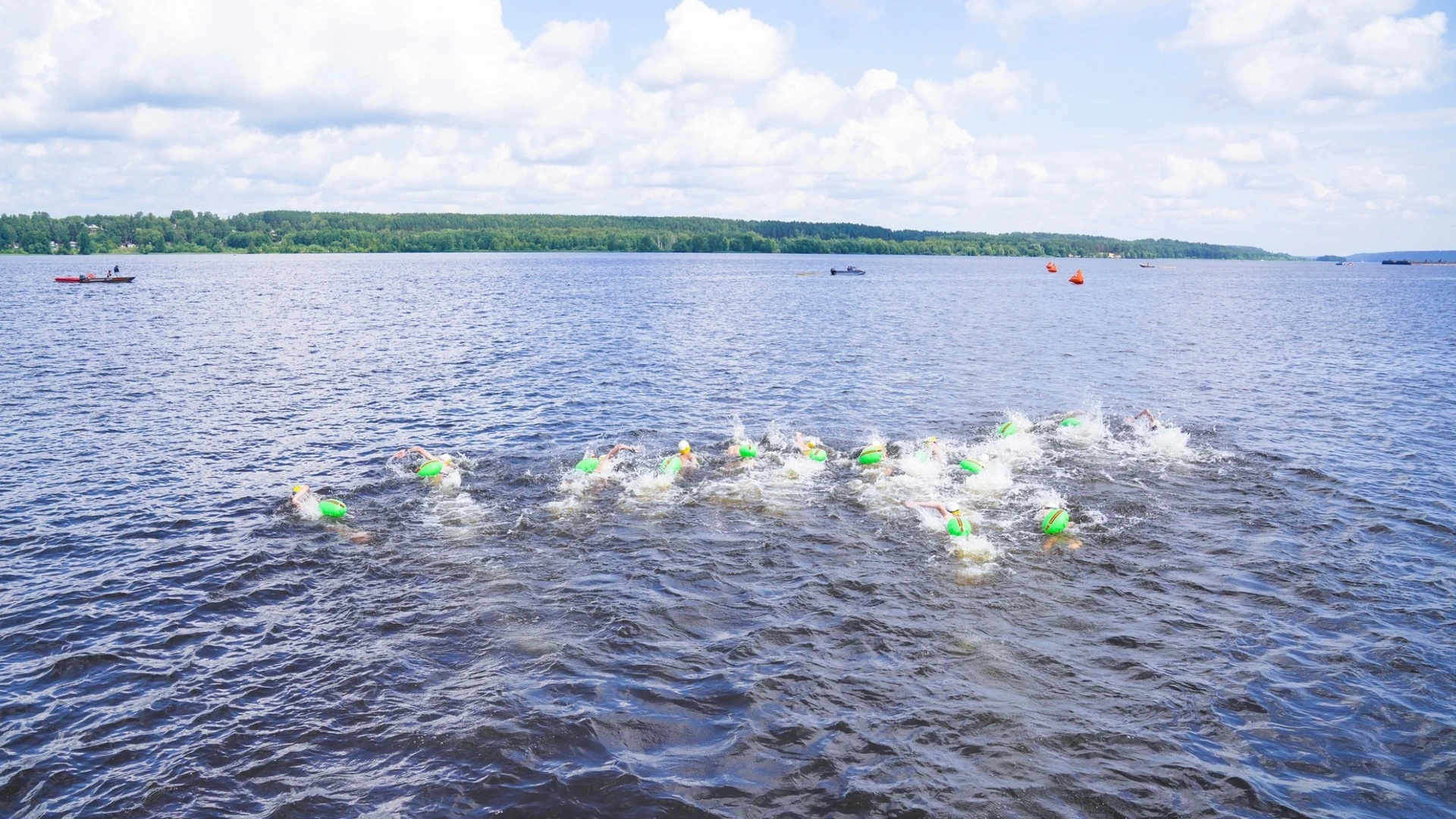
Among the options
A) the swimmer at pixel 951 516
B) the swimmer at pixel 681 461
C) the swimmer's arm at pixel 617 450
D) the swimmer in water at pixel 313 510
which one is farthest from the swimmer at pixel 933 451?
the swimmer in water at pixel 313 510

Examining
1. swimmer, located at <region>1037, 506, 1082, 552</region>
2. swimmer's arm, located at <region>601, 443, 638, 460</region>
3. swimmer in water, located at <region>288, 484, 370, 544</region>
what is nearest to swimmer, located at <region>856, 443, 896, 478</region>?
swimmer, located at <region>1037, 506, 1082, 552</region>

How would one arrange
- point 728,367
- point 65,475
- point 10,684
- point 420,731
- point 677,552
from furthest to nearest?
1. point 728,367
2. point 65,475
3. point 677,552
4. point 10,684
5. point 420,731

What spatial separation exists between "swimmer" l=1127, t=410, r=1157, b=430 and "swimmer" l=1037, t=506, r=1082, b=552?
1176 cm

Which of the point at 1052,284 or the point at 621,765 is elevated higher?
the point at 1052,284

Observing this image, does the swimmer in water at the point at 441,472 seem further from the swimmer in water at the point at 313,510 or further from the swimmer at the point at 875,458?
the swimmer at the point at 875,458

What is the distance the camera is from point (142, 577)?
19.5m

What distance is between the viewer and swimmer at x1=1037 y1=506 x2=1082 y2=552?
21.3m

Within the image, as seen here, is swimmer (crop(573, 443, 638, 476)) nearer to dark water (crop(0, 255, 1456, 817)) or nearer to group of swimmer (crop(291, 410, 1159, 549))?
group of swimmer (crop(291, 410, 1159, 549))

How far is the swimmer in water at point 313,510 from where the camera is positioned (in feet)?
71.7

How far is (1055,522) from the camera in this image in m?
21.7

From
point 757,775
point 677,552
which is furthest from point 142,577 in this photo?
point 757,775

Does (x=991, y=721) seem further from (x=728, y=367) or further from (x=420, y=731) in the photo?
(x=728, y=367)

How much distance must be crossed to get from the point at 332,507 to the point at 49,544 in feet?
22.9

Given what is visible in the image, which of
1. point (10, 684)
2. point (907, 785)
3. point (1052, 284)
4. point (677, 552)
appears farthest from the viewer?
point (1052, 284)
